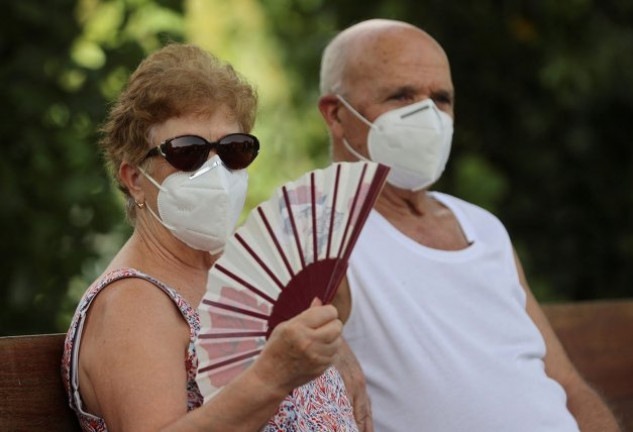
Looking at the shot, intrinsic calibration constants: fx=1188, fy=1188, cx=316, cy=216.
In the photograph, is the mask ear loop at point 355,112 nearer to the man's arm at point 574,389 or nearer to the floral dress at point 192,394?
the man's arm at point 574,389

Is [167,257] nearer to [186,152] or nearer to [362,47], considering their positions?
[186,152]

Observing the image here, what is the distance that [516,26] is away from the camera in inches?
256

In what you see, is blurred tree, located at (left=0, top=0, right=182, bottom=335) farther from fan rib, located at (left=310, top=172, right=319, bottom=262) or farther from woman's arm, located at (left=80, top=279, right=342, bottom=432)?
fan rib, located at (left=310, top=172, right=319, bottom=262)

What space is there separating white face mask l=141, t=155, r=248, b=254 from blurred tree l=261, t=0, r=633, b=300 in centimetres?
335

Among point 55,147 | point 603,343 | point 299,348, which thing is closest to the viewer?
point 299,348

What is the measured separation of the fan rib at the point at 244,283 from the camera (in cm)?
222

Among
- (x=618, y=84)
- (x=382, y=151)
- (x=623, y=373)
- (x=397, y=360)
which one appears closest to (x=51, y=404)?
(x=397, y=360)

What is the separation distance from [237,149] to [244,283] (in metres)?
0.41

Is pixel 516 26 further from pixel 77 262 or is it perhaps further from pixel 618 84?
pixel 77 262

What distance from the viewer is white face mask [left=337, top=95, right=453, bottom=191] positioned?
3322 millimetres

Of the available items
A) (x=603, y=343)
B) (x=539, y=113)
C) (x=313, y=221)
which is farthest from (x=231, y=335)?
(x=539, y=113)

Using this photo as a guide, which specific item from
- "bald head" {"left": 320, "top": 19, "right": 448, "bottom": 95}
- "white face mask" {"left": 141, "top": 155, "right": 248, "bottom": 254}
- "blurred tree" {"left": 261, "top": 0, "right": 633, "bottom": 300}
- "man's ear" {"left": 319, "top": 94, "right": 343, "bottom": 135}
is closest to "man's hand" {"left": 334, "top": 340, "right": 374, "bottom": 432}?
"white face mask" {"left": 141, "top": 155, "right": 248, "bottom": 254}

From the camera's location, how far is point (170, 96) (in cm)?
249

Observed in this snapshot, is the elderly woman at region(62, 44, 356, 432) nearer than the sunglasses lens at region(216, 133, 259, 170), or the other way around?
the elderly woman at region(62, 44, 356, 432)
